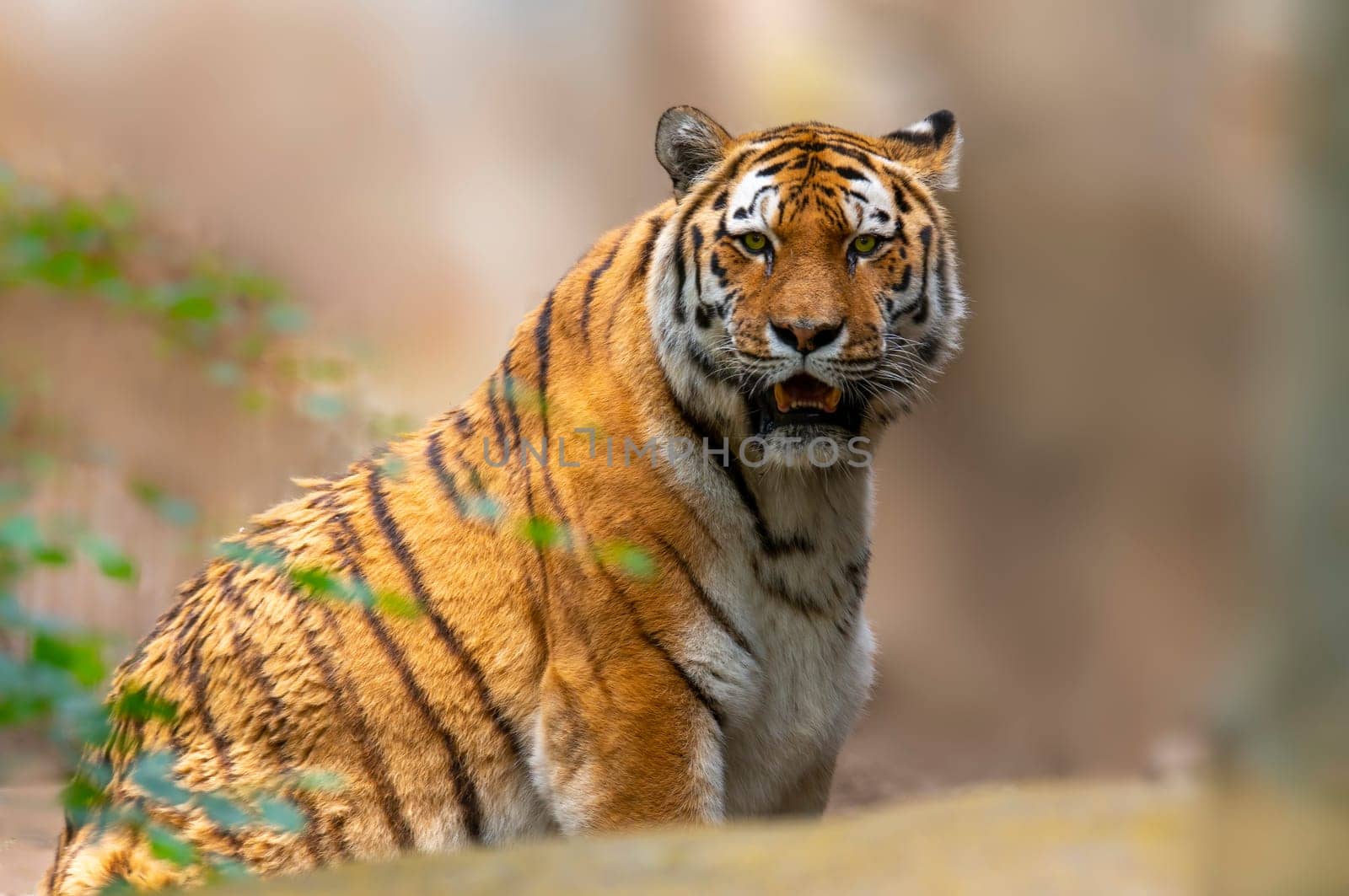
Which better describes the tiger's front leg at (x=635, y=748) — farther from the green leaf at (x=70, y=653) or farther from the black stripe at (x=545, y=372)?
the green leaf at (x=70, y=653)

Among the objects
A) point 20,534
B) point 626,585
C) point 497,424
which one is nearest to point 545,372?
point 497,424

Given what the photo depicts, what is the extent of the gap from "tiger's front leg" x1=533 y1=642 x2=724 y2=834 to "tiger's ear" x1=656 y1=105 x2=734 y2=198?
4.01 feet

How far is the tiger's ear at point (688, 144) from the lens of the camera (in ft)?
11.4

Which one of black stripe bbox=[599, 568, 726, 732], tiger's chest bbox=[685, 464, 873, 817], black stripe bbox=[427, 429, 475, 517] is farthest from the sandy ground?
tiger's chest bbox=[685, 464, 873, 817]

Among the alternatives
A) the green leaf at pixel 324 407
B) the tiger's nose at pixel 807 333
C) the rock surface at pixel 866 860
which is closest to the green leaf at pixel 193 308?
the green leaf at pixel 324 407

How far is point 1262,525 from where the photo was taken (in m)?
1.01

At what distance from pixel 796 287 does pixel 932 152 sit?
758 millimetres

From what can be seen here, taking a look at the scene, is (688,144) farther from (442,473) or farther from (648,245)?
(442,473)

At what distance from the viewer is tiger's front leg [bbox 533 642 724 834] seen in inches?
124

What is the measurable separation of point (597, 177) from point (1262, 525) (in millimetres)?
6179

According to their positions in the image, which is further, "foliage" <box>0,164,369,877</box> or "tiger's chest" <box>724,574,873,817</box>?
"tiger's chest" <box>724,574,873,817</box>

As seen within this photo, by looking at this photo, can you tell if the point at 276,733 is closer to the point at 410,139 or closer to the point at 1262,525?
the point at 1262,525

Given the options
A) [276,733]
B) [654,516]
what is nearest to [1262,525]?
[654,516]

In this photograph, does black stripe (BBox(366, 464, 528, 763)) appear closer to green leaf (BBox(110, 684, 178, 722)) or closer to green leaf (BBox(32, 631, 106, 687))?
green leaf (BBox(110, 684, 178, 722))
